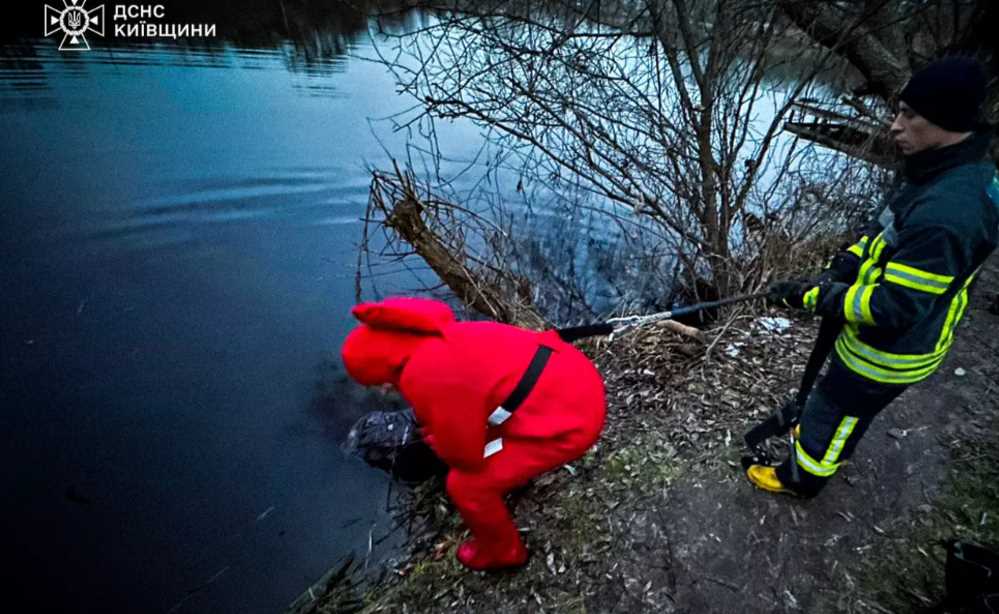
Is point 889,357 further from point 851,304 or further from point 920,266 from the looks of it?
point 920,266

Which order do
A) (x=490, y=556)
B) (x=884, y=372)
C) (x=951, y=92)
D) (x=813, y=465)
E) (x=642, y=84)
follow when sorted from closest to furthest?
(x=951, y=92) < (x=884, y=372) < (x=813, y=465) < (x=490, y=556) < (x=642, y=84)

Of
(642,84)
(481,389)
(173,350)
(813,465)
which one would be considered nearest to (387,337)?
(481,389)

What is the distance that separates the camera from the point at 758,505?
2.62m

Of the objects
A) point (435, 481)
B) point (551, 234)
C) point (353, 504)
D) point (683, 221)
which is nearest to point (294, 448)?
point (353, 504)

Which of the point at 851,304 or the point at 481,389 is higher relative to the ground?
the point at 851,304

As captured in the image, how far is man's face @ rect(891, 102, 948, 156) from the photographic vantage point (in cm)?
167

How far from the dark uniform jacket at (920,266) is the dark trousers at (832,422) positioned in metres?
0.08

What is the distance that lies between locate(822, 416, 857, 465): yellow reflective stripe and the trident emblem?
70.8 feet

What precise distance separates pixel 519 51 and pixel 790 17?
206cm

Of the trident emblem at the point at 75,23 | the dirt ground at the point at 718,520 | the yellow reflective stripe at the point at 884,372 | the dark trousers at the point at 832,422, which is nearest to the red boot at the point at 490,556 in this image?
the dirt ground at the point at 718,520

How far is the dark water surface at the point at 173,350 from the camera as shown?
3.32m

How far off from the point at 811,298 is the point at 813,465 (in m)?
0.94

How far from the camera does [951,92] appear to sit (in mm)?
1587

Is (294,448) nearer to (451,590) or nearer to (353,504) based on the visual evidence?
(353,504)
